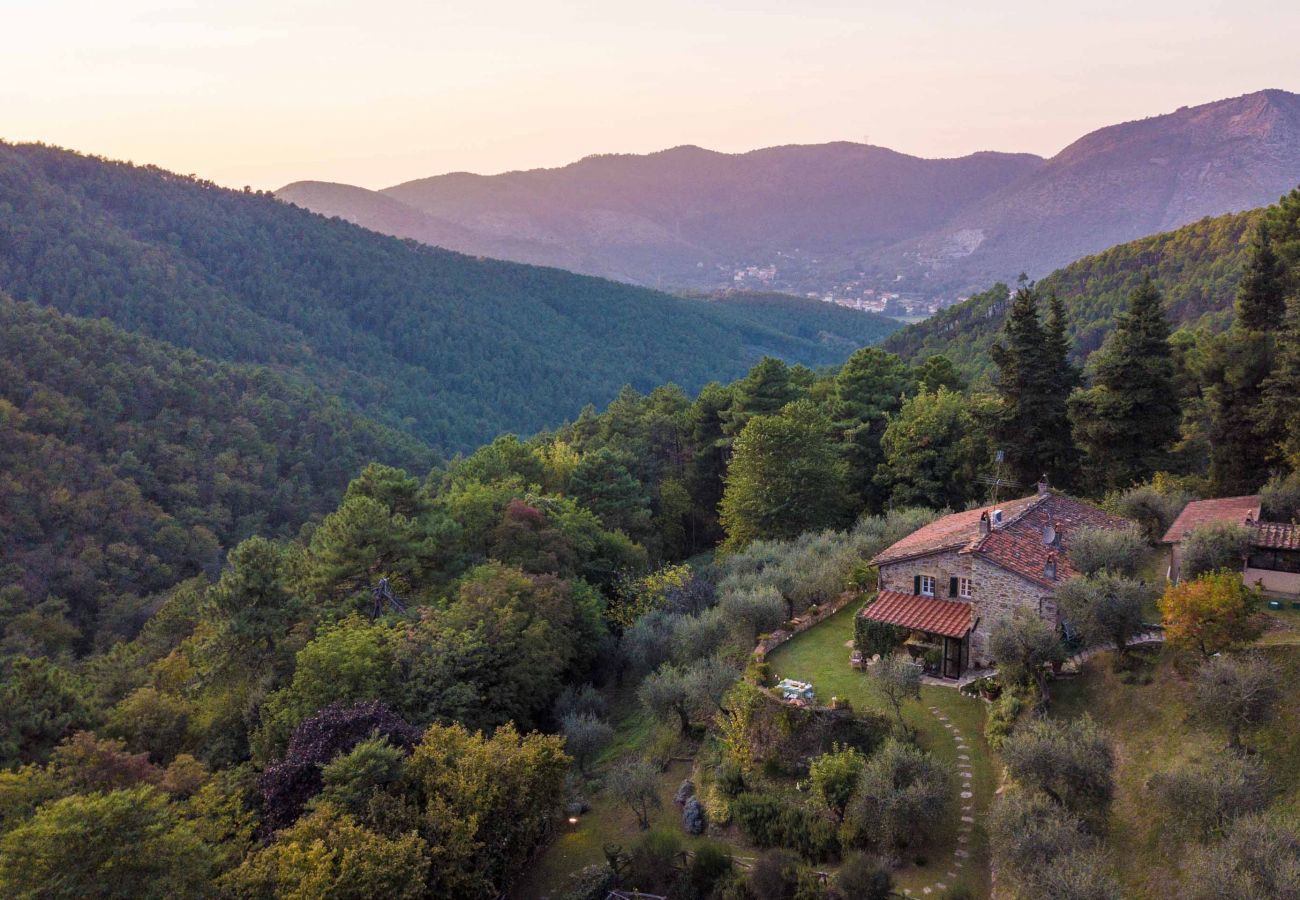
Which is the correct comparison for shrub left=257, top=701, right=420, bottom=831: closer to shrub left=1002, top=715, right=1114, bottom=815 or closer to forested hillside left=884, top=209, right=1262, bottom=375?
shrub left=1002, top=715, right=1114, bottom=815

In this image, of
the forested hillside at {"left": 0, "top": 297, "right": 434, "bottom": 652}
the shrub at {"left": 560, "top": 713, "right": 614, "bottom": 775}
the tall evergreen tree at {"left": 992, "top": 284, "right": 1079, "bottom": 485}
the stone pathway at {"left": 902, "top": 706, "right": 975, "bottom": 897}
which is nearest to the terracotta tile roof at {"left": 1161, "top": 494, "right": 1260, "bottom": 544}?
the stone pathway at {"left": 902, "top": 706, "right": 975, "bottom": 897}

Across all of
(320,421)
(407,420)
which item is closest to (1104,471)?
(320,421)

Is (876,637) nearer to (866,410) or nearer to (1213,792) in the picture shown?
(1213,792)

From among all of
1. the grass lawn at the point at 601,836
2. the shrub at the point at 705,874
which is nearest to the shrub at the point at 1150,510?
the grass lawn at the point at 601,836

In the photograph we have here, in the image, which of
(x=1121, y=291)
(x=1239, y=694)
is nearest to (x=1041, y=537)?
(x=1239, y=694)

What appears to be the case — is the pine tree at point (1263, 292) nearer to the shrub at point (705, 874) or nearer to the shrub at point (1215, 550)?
→ the shrub at point (1215, 550)

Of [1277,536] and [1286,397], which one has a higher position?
[1286,397]

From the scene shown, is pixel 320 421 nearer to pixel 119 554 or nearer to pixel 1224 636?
pixel 119 554
